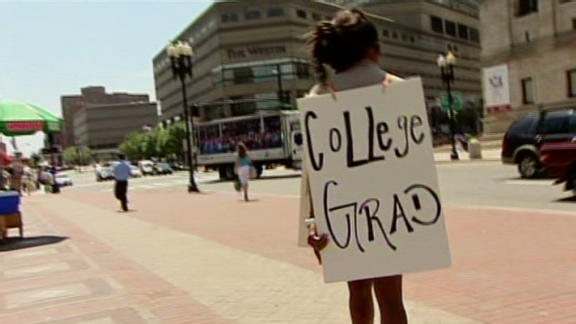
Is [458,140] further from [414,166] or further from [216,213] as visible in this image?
[414,166]

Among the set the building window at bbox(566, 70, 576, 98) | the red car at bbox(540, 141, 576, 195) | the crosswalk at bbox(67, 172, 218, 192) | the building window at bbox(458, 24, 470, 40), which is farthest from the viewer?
the building window at bbox(458, 24, 470, 40)

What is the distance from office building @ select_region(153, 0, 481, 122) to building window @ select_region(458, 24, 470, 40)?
610 centimetres

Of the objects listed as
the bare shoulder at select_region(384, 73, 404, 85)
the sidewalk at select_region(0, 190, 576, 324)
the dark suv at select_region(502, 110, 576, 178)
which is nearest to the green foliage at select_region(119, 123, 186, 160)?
the dark suv at select_region(502, 110, 576, 178)

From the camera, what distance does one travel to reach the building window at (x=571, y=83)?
1932 inches

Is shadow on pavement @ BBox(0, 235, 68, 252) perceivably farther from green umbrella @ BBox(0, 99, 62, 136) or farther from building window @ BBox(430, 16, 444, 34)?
building window @ BBox(430, 16, 444, 34)

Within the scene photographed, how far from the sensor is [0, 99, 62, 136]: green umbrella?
12039 mm

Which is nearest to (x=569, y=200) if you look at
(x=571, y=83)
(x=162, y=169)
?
(x=571, y=83)

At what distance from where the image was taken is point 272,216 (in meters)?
14.0

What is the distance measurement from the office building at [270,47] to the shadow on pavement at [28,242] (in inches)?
2747

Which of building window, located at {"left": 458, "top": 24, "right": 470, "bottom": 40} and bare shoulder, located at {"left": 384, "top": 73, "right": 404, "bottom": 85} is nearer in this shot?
bare shoulder, located at {"left": 384, "top": 73, "right": 404, "bottom": 85}

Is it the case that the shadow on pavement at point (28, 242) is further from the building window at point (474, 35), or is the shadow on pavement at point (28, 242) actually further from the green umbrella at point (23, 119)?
the building window at point (474, 35)

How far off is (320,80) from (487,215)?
880 centimetres

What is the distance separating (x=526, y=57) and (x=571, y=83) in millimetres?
4623

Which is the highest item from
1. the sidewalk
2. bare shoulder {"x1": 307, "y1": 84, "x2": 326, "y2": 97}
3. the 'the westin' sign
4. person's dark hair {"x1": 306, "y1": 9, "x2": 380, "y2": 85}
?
the 'the westin' sign
